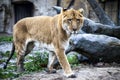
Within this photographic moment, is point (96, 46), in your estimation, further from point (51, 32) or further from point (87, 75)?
point (51, 32)

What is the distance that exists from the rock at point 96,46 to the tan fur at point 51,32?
1.06m

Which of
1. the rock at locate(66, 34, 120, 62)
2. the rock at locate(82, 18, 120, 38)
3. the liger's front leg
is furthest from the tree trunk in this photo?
the liger's front leg

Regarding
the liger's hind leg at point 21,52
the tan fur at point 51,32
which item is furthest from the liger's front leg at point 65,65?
the liger's hind leg at point 21,52

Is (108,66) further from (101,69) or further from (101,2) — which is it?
(101,2)

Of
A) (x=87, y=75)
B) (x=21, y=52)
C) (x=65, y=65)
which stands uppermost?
(x=21, y=52)

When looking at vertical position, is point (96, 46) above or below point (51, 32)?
below

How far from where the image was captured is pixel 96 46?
7.75 m

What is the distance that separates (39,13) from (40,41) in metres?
8.62

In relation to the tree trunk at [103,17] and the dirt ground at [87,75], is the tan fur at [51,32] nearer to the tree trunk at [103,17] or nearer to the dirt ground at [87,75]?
the dirt ground at [87,75]

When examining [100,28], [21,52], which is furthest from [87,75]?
[100,28]

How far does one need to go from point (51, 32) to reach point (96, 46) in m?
1.61

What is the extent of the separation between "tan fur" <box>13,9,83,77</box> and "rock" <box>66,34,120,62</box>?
1.06m

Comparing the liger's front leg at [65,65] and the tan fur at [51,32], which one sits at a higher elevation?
the tan fur at [51,32]

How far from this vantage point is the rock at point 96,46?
7707 mm
